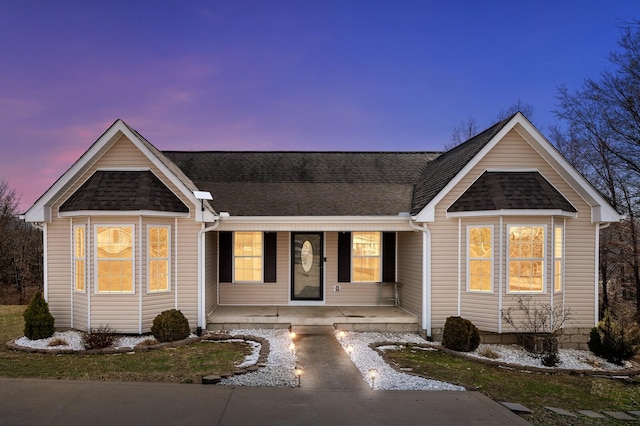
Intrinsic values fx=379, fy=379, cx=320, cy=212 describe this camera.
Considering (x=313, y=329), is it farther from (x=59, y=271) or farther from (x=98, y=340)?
(x=59, y=271)

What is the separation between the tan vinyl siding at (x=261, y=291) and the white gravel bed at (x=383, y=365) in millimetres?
2938

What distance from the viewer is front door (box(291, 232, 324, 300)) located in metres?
11.9

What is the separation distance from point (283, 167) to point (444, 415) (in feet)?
33.9

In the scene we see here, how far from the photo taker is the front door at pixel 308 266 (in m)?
11.9

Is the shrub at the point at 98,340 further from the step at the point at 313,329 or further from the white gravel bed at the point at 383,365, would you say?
the white gravel bed at the point at 383,365

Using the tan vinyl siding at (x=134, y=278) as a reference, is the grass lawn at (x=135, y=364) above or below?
below

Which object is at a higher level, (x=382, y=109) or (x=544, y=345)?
(x=382, y=109)

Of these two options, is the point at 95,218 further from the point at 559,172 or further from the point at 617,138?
the point at 617,138

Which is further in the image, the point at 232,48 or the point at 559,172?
the point at 232,48

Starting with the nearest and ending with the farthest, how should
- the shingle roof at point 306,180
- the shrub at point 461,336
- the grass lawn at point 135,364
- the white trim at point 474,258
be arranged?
1. the grass lawn at point 135,364
2. the shrub at point 461,336
3. the white trim at point 474,258
4. the shingle roof at point 306,180

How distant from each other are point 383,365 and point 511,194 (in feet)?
16.5

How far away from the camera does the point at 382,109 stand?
2872 centimetres

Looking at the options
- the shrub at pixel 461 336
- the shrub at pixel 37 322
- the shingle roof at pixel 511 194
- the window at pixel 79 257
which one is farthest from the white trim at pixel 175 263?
the shingle roof at pixel 511 194

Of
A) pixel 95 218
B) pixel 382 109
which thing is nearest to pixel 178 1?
pixel 95 218
